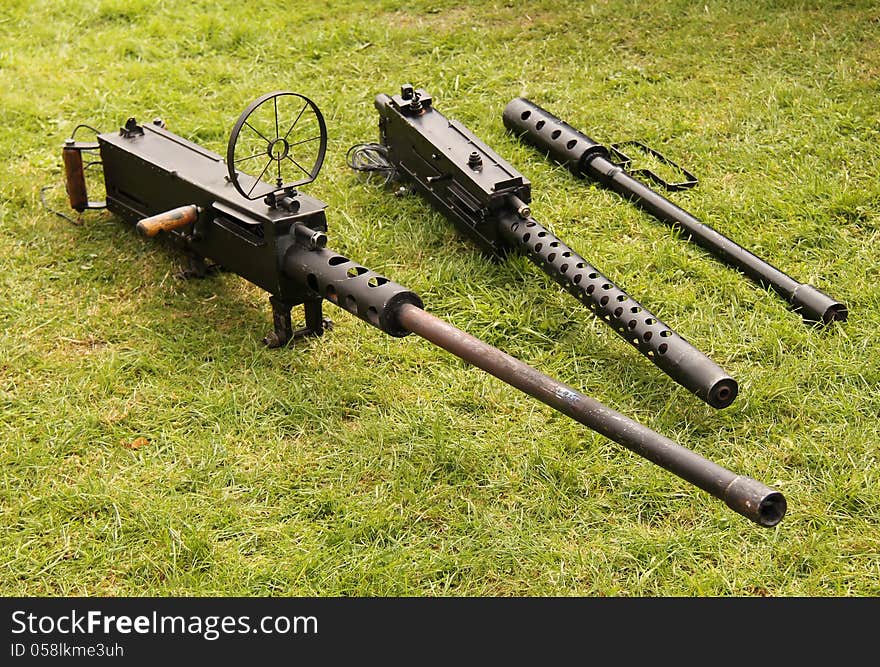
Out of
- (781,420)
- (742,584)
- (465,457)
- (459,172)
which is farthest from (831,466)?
(459,172)

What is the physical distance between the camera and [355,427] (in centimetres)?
517

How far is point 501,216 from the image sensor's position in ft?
20.0

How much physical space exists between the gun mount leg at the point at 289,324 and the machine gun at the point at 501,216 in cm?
108

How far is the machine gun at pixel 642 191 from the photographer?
580cm

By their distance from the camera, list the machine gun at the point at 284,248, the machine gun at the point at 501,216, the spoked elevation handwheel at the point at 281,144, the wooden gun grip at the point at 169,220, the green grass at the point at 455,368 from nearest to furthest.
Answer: the machine gun at the point at 284,248
the green grass at the point at 455,368
the machine gun at the point at 501,216
the wooden gun grip at the point at 169,220
the spoked elevation handwheel at the point at 281,144

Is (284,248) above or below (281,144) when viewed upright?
above

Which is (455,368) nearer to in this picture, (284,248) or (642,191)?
(284,248)

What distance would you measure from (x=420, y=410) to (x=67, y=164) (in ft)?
9.01

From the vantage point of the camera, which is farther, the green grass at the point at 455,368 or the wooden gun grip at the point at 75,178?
the wooden gun grip at the point at 75,178

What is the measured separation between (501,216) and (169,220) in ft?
5.76

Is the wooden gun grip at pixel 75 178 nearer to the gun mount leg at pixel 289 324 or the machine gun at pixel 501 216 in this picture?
the gun mount leg at pixel 289 324

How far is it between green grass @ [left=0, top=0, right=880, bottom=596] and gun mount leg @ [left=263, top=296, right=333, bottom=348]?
9 cm

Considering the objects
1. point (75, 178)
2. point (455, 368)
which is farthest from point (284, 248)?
point (75, 178)

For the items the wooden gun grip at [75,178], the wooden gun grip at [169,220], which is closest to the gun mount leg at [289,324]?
the wooden gun grip at [169,220]
